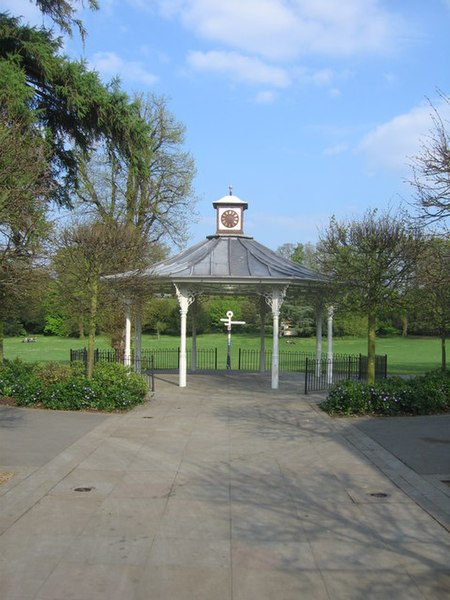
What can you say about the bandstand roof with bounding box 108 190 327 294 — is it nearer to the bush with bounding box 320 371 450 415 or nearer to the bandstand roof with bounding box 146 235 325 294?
the bandstand roof with bounding box 146 235 325 294

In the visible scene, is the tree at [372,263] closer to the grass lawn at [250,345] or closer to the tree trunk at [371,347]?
the tree trunk at [371,347]

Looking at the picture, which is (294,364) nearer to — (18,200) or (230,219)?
(230,219)

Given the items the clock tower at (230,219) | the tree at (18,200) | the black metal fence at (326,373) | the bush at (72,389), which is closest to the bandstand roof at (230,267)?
the clock tower at (230,219)

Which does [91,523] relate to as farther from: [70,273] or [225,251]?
[225,251]

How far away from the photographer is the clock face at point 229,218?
23438 millimetres

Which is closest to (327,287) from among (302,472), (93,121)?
(93,121)

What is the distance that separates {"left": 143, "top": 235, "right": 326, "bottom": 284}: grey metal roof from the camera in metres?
19.5

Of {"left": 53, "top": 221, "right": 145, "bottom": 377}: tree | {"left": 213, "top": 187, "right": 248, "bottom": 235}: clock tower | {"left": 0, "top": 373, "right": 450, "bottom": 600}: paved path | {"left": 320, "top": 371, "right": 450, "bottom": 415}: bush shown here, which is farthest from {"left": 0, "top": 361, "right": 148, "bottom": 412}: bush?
{"left": 213, "top": 187, "right": 248, "bottom": 235}: clock tower

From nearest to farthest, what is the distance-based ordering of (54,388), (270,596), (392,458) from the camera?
(270,596)
(392,458)
(54,388)

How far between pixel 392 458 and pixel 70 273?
10182 millimetres

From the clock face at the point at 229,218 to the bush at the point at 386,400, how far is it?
1032 cm

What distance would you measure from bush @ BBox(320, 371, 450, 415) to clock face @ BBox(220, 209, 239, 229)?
33.9 ft

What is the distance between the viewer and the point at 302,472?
8781mm

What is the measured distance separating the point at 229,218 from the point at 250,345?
99.7ft
